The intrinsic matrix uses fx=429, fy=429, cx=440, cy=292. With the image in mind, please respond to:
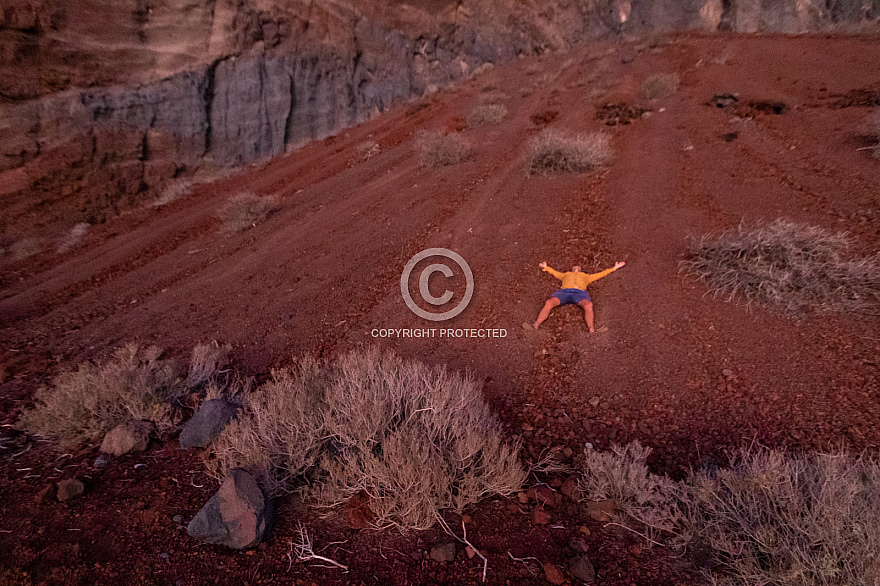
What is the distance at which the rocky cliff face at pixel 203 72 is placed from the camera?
9.78 meters

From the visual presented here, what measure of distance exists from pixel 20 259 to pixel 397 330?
8.82 m

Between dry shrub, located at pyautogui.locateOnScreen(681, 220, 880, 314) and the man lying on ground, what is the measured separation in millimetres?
986

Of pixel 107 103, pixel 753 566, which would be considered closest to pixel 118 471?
pixel 753 566

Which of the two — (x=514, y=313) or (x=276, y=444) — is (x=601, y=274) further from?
(x=276, y=444)

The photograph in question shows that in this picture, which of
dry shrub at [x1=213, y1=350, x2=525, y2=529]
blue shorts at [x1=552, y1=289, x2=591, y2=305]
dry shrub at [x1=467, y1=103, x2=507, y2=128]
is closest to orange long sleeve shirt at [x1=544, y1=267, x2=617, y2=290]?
blue shorts at [x1=552, y1=289, x2=591, y2=305]

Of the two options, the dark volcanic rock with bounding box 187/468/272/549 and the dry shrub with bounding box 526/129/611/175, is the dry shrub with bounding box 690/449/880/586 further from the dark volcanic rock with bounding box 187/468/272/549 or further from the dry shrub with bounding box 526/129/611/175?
the dry shrub with bounding box 526/129/611/175

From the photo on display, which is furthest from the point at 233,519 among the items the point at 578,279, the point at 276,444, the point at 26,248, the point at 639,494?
the point at 26,248

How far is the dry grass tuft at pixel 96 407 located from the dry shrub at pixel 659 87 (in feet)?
37.6

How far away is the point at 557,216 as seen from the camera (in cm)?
627

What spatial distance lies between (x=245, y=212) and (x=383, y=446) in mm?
7633

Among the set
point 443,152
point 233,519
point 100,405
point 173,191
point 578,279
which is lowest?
point 100,405

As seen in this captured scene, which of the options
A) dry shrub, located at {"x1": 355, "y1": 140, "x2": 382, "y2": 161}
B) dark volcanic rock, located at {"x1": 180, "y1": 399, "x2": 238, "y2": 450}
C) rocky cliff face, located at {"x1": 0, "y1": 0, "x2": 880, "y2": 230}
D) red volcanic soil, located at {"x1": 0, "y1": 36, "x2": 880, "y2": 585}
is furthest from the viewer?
dry shrub, located at {"x1": 355, "y1": 140, "x2": 382, "y2": 161}

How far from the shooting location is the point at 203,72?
512 inches

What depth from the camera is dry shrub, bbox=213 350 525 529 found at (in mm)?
2295
